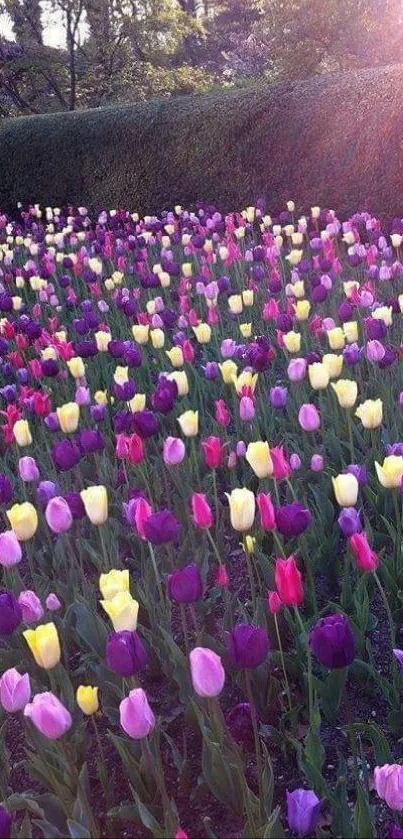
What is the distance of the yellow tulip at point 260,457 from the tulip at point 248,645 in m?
0.75

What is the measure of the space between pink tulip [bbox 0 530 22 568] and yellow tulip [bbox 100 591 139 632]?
0.57 m

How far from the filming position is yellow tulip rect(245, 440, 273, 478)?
2365mm

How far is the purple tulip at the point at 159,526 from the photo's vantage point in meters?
2.14

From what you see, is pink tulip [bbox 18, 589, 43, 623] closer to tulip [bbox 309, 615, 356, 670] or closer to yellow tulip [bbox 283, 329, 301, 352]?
tulip [bbox 309, 615, 356, 670]

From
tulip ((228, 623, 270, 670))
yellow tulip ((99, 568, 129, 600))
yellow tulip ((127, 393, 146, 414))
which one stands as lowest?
tulip ((228, 623, 270, 670))

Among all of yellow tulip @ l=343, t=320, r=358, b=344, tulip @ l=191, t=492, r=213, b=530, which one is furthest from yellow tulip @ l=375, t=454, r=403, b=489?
yellow tulip @ l=343, t=320, r=358, b=344

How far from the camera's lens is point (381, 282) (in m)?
5.60

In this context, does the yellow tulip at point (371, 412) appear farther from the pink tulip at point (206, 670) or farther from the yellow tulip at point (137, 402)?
the pink tulip at point (206, 670)

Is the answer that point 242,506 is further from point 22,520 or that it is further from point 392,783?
point 392,783

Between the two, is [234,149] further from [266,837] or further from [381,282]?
[266,837]

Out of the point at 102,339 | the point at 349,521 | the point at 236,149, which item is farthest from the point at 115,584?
the point at 236,149

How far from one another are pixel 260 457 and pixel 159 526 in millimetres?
404

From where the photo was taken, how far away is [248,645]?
169cm

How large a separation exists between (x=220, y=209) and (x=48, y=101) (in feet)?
44.7
